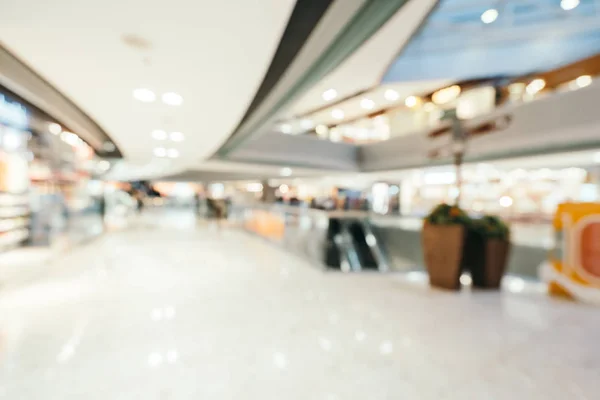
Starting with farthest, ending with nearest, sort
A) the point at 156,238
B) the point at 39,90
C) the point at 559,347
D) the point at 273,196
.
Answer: the point at 273,196 → the point at 156,238 → the point at 39,90 → the point at 559,347

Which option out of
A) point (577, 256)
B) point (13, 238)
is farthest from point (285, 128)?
point (577, 256)

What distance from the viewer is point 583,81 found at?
7410mm

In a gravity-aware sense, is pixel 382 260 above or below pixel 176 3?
below

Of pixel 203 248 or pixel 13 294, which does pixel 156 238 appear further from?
pixel 13 294

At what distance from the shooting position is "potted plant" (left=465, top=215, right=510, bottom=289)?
3855mm

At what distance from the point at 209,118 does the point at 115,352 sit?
3.10m

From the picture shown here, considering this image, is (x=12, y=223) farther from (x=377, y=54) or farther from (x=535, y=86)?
(x=535, y=86)

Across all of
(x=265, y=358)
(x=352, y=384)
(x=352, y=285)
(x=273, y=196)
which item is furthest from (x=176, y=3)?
(x=273, y=196)

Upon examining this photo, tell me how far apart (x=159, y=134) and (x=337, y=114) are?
1231 centimetres

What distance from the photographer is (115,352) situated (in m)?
2.14

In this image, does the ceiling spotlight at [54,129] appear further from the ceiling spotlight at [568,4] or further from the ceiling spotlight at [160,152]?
the ceiling spotlight at [568,4]

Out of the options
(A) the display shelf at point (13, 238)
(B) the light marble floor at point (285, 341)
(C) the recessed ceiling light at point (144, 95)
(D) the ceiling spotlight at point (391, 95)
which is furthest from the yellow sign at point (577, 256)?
(D) the ceiling spotlight at point (391, 95)

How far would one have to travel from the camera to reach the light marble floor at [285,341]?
70.1 inches

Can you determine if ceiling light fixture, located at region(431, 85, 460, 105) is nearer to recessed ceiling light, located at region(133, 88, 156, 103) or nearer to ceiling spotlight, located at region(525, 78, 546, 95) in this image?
ceiling spotlight, located at region(525, 78, 546, 95)
